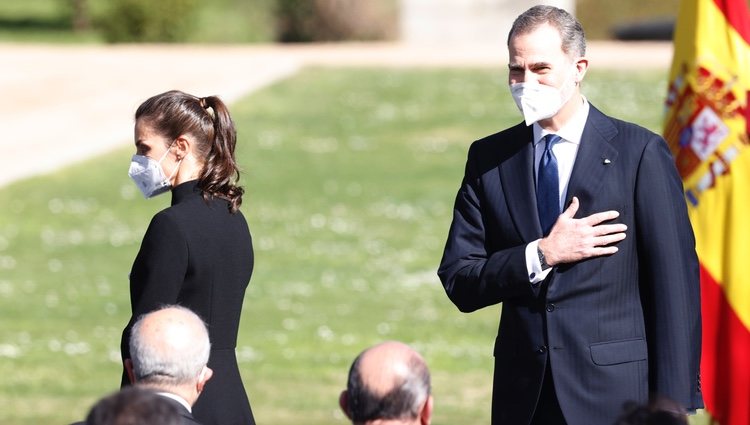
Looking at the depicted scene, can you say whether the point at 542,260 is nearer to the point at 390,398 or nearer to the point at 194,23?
the point at 390,398

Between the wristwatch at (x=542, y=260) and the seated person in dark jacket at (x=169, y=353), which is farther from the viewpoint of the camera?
the wristwatch at (x=542, y=260)

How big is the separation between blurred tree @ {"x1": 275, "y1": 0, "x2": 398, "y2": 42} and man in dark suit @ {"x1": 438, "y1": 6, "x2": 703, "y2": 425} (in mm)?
29001

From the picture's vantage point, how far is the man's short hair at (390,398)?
10.8ft

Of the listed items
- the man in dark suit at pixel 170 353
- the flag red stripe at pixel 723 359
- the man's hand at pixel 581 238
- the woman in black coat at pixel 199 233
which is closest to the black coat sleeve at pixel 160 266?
the woman in black coat at pixel 199 233

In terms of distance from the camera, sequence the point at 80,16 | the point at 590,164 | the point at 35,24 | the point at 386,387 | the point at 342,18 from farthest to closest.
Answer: the point at 35,24
the point at 80,16
the point at 342,18
the point at 590,164
the point at 386,387

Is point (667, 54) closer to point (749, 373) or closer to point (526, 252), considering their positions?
point (749, 373)

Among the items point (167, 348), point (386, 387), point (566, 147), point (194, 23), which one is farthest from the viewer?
point (194, 23)

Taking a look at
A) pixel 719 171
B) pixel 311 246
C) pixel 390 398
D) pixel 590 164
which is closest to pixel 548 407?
pixel 590 164

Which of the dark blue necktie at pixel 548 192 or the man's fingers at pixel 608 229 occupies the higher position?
the dark blue necktie at pixel 548 192

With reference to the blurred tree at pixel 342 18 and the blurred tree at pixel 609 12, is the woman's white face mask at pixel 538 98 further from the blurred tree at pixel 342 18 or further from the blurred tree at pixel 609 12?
the blurred tree at pixel 609 12

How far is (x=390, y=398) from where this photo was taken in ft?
10.8

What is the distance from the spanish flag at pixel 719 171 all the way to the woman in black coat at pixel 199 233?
125 inches

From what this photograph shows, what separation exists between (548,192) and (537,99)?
0.29 metres

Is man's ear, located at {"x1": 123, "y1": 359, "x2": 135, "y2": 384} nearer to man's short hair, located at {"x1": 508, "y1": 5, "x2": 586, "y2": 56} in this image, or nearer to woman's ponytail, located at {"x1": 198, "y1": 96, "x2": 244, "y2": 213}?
woman's ponytail, located at {"x1": 198, "y1": 96, "x2": 244, "y2": 213}
